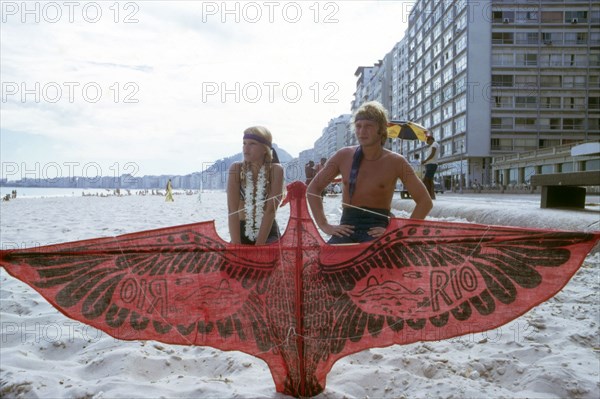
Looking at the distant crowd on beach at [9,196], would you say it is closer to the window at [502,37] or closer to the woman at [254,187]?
the woman at [254,187]

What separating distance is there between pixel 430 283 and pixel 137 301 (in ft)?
4.69

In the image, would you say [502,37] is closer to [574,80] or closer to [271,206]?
[574,80]

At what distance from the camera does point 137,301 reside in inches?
81.6

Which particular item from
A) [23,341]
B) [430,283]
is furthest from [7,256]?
[430,283]

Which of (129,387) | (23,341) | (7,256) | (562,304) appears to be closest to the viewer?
(7,256)

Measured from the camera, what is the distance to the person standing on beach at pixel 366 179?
3066 mm

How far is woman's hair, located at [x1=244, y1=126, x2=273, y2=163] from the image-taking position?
347 cm

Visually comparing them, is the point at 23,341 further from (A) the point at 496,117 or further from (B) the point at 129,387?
(A) the point at 496,117

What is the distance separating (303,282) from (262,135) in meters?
1.71

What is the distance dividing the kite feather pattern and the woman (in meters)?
1.33

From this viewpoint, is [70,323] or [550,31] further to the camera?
[550,31]

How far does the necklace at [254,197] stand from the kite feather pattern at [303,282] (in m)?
1.41

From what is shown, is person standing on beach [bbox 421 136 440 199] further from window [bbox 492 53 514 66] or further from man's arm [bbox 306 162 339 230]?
window [bbox 492 53 514 66]

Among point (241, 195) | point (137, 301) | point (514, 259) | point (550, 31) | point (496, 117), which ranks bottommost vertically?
point (137, 301)
